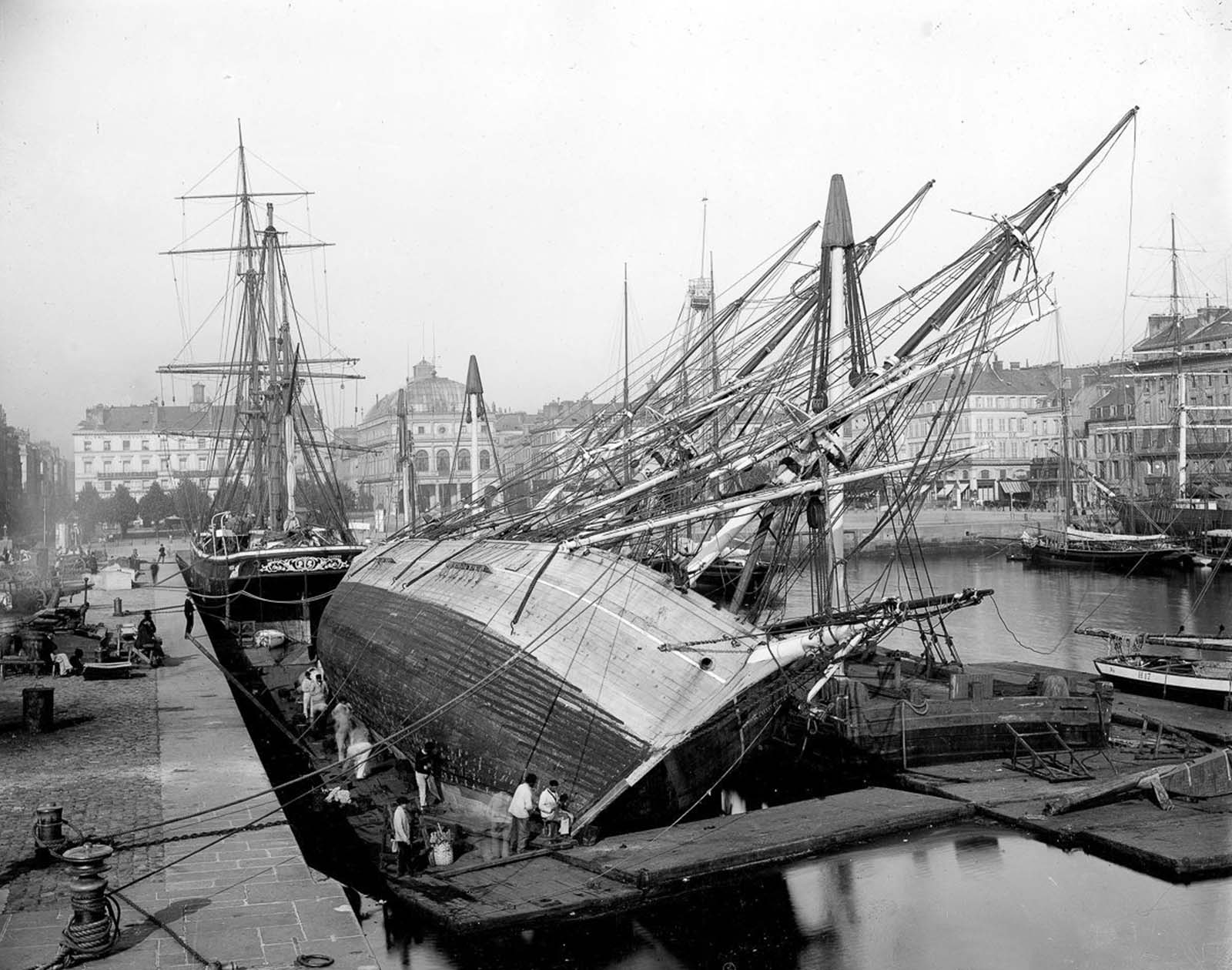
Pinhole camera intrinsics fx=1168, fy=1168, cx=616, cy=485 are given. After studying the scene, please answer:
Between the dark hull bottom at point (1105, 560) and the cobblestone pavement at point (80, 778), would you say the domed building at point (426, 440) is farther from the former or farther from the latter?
the cobblestone pavement at point (80, 778)

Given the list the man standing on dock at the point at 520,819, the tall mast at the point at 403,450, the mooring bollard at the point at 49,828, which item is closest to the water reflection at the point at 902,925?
the man standing on dock at the point at 520,819

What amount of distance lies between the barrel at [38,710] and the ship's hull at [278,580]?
16.2 metres

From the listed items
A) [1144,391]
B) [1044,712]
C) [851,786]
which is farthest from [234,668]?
[1144,391]

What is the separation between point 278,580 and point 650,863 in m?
25.9

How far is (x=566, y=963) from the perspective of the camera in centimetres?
1171

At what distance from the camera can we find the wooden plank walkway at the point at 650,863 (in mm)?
12508

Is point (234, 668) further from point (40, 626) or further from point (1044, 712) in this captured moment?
point (1044, 712)

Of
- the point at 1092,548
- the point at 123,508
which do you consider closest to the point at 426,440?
the point at 123,508

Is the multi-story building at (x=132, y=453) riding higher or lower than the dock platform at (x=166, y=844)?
higher

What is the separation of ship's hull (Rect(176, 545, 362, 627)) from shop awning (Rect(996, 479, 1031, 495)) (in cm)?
8085

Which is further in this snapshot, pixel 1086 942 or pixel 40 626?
pixel 40 626

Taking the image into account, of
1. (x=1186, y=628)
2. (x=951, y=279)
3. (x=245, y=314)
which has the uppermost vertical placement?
(x=245, y=314)

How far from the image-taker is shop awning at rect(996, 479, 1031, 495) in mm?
105625

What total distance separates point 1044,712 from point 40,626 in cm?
2501
